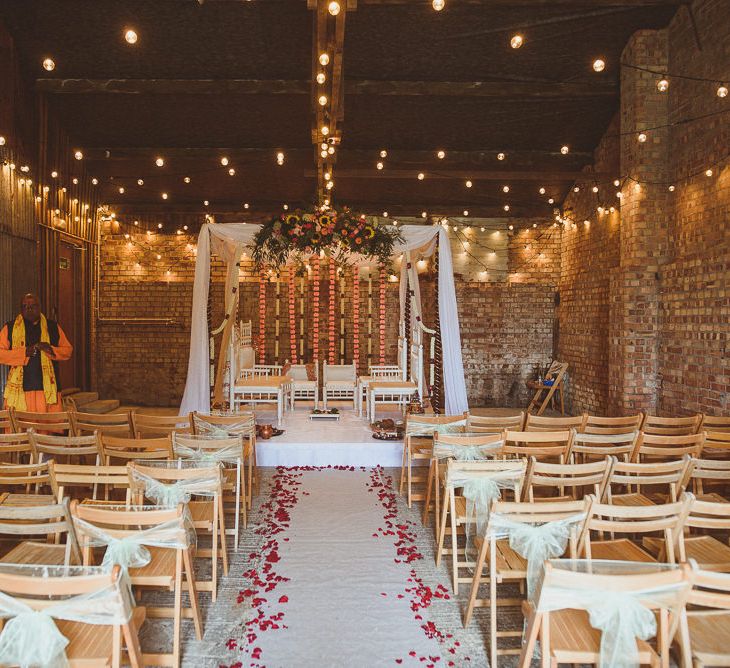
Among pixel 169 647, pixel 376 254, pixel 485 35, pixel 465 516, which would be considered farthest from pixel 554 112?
pixel 169 647

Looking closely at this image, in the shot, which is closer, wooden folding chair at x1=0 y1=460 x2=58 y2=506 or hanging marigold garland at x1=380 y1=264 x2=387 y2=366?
wooden folding chair at x1=0 y1=460 x2=58 y2=506

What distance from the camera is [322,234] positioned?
6.50 metres

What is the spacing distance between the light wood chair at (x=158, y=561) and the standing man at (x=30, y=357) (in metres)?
3.46

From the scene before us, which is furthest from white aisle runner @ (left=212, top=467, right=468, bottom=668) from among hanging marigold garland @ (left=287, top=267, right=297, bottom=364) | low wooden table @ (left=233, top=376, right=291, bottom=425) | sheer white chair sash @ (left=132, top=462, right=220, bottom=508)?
hanging marigold garland @ (left=287, top=267, right=297, bottom=364)

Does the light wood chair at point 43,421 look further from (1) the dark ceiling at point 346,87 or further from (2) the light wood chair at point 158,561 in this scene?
(1) the dark ceiling at point 346,87

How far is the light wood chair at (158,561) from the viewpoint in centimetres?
231

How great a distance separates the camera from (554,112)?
795 centimetres

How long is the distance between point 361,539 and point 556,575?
7.45 feet

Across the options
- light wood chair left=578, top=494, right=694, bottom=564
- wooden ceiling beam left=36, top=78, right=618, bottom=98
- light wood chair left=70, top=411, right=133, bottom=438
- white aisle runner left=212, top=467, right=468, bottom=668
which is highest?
wooden ceiling beam left=36, top=78, right=618, bottom=98

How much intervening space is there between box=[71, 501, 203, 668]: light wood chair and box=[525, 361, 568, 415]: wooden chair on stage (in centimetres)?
738

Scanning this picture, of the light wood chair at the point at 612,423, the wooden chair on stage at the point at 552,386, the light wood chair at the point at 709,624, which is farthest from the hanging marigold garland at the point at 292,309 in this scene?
the light wood chair at the point at 709,624

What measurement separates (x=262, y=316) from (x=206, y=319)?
368 centimetres

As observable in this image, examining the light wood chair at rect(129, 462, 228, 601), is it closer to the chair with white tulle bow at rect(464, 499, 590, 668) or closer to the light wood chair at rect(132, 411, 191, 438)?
the light wood chair at rect(132, 411, 191, 438)

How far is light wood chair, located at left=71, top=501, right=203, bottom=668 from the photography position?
7.59ft
